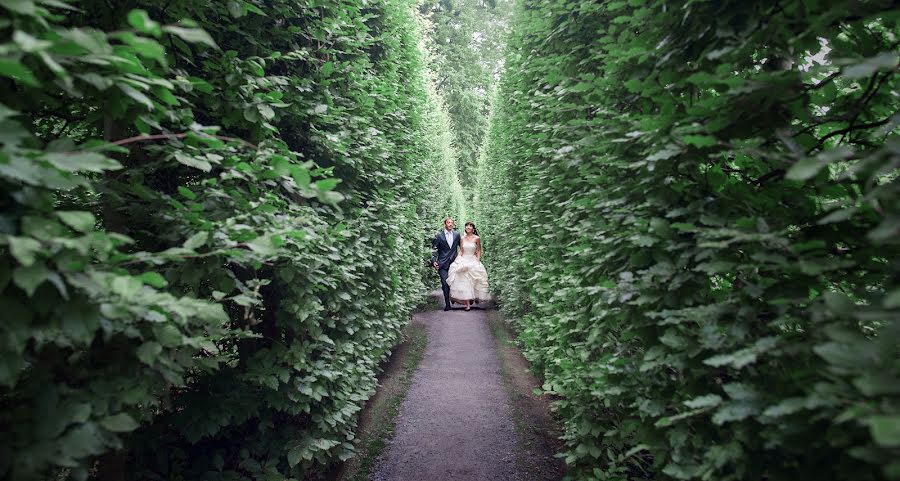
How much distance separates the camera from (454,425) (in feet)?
15.4

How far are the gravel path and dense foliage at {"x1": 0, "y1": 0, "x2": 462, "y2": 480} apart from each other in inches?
25.9

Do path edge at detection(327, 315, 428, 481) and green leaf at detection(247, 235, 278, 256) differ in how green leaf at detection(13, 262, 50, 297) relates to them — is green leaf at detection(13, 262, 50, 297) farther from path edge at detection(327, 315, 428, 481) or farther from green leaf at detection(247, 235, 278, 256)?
path edge at detection(327, 315, 428, 481)

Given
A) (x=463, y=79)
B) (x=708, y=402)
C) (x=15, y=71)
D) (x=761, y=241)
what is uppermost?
(x=463, y=79)

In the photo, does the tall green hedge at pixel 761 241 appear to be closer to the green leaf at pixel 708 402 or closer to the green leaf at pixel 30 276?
the green leaf at pixel 708 402

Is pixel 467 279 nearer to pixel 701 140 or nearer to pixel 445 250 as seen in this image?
pixel 445 250

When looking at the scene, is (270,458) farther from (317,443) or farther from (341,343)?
(341,343)

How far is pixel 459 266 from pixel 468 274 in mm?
409

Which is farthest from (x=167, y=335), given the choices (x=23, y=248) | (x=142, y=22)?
(x=142, y=22)

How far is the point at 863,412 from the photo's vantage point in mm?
904

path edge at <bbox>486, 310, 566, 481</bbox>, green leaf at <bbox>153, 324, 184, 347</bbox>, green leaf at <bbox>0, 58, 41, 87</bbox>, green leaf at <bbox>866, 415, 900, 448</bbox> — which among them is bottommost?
path edge at <bbox>486, 310, 566, 481</bbox>

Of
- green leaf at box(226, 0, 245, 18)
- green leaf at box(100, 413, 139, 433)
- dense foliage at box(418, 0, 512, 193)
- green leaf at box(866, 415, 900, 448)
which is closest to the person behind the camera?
green leaf at box(866, 415, 900, 448)

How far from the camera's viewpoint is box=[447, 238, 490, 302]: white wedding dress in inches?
425

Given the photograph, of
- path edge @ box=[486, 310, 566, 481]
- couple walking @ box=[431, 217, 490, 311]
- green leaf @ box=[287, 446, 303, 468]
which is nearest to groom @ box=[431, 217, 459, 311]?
couple walking @ box=[431, 217, 490, 311]

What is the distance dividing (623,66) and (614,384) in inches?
62.0
